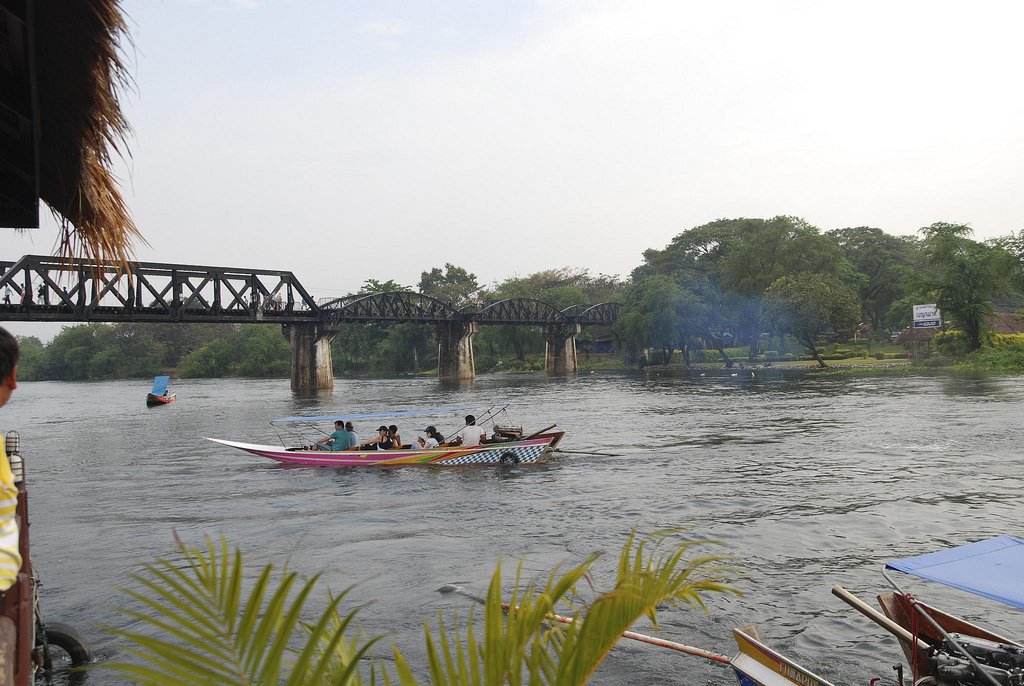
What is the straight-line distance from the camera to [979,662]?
25.1ft

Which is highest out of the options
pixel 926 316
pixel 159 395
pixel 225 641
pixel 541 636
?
pixel 926 316

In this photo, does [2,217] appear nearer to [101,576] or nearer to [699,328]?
[101,576]

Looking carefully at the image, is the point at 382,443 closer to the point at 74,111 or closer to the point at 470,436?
the point at 470,436

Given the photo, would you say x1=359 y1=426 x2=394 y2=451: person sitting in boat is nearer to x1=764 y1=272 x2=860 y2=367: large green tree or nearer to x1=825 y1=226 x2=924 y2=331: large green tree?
x1=764 y1=272 x2=860 y2=367: large green tree

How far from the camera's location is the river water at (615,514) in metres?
11.9

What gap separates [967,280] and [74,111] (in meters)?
79.3

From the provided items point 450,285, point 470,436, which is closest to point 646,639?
point 470,436

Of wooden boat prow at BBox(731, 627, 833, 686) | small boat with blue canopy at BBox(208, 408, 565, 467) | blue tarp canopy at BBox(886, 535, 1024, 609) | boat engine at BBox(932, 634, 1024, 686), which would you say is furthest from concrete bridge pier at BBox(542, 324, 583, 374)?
boat engine at BBox(932, 634, 1024, 686)

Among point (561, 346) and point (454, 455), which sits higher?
point (561, 346)

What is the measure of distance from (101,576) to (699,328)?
8423 centimetres

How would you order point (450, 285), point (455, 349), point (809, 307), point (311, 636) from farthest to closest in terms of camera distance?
point (450, 285) → point (455, 349) → point (809, 307) → point (311, 636)

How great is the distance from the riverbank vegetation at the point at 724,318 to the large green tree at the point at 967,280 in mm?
123

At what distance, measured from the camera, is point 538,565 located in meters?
14.7

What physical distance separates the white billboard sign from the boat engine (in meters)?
73.7
